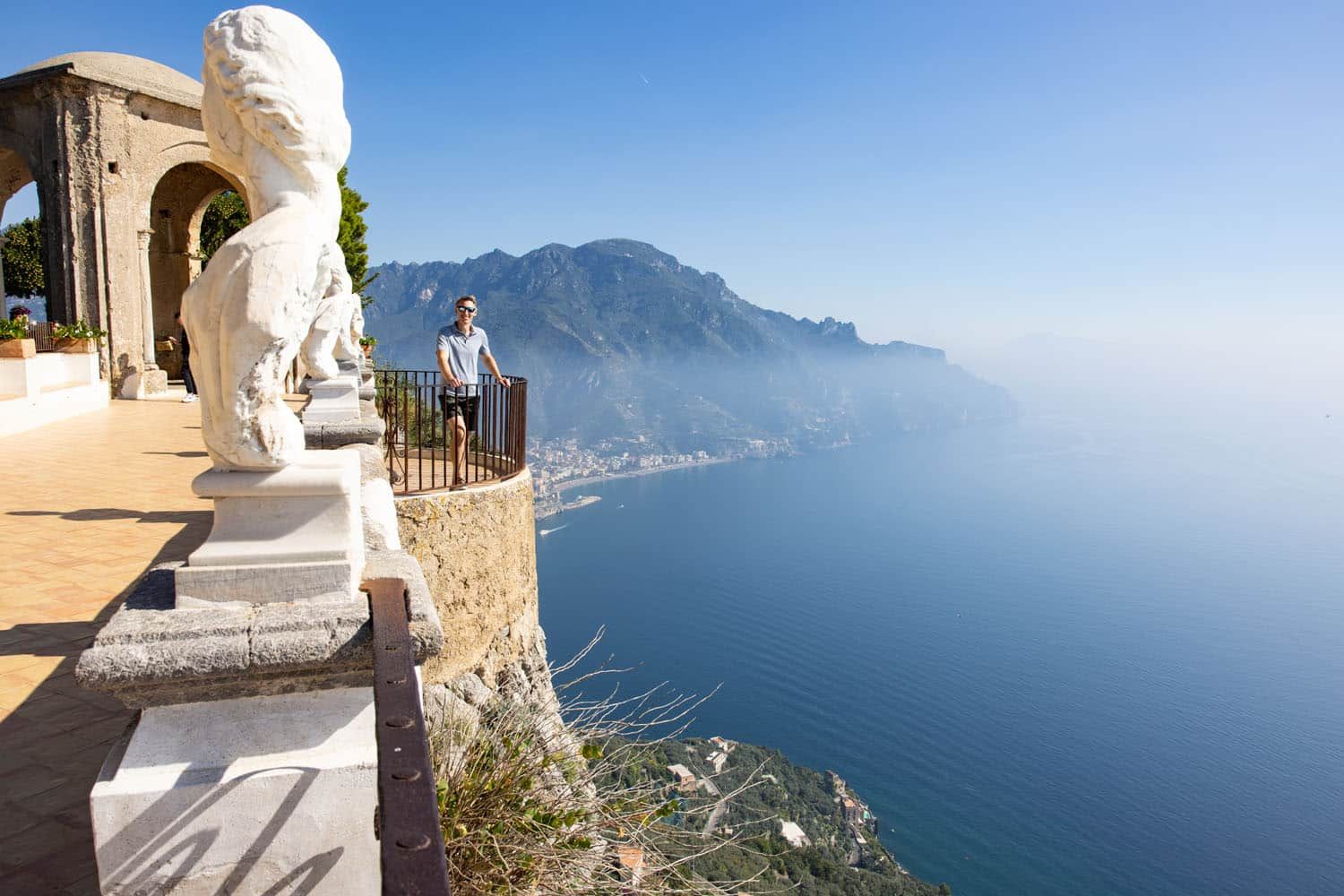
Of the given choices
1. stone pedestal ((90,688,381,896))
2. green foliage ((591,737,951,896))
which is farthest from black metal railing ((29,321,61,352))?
stone pedestal ((90,688,381,896))

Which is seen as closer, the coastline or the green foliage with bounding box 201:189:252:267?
the green foliage with bounding box 201:189:252:267

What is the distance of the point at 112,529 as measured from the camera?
554 centimetres

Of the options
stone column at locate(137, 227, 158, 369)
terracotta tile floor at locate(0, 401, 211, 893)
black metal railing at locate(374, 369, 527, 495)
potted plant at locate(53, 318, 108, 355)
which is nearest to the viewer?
terracotta tile floor at locate(0, 401, 211, 893)

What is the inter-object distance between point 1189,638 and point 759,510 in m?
47.2

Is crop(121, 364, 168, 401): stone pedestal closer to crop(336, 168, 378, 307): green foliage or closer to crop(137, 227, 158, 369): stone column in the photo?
crop(137, 227, 158, 369): stone column

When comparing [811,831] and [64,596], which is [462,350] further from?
[811,831]

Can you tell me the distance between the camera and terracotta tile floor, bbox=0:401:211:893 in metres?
2.31

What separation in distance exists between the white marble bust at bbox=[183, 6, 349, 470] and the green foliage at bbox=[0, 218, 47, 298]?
32.4m

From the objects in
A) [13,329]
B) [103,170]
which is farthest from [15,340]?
[103,170]

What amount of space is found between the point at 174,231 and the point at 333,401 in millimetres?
18809

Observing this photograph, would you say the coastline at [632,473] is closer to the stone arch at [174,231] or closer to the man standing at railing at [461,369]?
the stone arch at [174,231]

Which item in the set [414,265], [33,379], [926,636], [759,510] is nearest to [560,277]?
[414,265]

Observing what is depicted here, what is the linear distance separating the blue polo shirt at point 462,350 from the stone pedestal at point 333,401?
235cm

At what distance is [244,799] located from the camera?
139 centimetres
